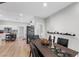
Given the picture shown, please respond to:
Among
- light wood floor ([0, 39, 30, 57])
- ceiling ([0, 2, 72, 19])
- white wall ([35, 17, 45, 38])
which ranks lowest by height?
light wood floor ([0, 39, 30, 57])

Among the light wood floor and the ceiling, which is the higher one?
the ceiling

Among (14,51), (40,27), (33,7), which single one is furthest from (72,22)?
(40,27)

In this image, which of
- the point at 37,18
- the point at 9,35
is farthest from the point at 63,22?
the point at 9,35

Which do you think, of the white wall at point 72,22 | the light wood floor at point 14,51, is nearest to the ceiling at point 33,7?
the white wall at point 72,22

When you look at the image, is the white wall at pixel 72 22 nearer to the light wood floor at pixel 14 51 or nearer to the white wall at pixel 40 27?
the light wood floor at pixel 14 51

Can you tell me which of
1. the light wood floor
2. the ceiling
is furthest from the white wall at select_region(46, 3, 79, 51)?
the light wood floor

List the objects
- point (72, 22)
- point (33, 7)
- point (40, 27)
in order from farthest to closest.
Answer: point (40, 27) → point (33, 7) → point (72, 22)

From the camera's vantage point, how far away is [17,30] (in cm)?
1566

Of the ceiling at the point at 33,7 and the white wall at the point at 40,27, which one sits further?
the white wall at the point at 40,27

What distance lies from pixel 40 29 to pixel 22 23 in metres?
6.57

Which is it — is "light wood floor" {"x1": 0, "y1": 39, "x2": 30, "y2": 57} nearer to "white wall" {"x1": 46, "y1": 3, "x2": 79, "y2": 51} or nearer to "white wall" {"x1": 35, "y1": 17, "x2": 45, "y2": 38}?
"white wall" {"x1": 46, "y1": 3, "x2": 79, "y2": 51}

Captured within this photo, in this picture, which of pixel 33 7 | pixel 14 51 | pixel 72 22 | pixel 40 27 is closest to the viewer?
pixel 72 22

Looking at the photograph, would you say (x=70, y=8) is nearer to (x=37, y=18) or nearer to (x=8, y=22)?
(x=37, y=18)

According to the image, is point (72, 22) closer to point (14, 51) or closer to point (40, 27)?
point (14, 51)
